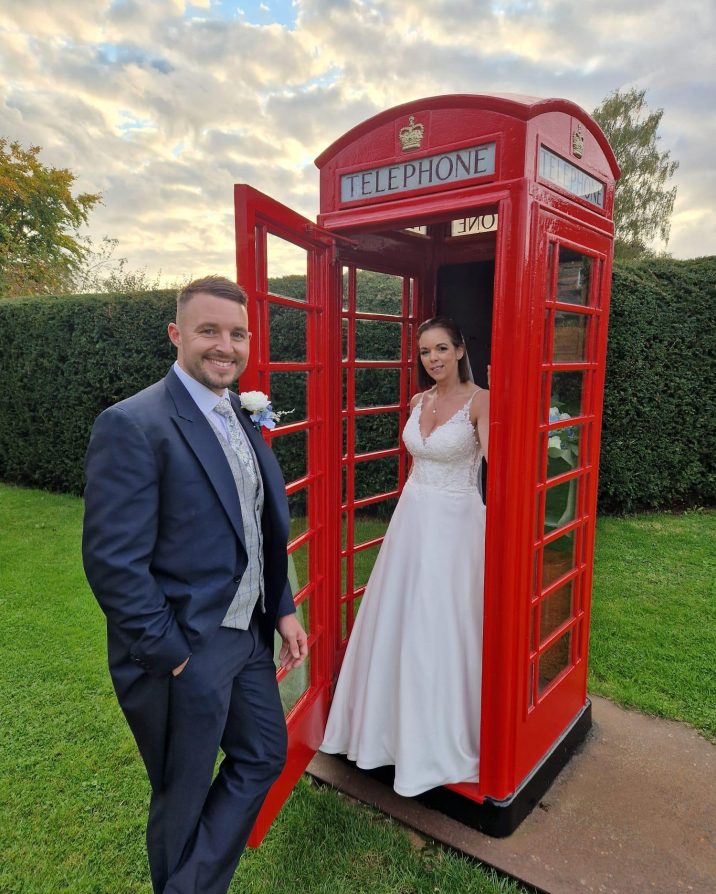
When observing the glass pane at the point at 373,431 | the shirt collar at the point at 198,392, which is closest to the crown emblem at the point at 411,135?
the shirt collar at the point at 198,392

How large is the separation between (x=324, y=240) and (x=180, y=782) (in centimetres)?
221

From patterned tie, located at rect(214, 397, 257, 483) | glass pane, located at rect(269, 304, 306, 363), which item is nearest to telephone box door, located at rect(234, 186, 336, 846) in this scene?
glass pane, located at rect(269, 304, 306, 363)

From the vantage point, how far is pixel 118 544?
1686mm

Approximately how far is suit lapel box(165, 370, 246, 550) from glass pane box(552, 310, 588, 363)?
1.50m

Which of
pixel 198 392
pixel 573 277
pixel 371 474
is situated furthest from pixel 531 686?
pixel 371 474

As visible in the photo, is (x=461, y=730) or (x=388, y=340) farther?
(x=388, y=340)

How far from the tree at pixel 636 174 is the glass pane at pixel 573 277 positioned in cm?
1653

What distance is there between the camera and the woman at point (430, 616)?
2791 millimetres


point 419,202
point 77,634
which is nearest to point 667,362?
point 419,202

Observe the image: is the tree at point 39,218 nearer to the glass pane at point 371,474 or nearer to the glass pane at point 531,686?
the glass pane at point 371,474

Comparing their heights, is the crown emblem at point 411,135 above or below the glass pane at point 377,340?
above

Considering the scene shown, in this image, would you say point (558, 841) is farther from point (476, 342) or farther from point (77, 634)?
point (77, 634)

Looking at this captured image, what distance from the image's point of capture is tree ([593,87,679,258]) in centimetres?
1772

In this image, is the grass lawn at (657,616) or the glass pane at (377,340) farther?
the grass lawn at (657,616)
